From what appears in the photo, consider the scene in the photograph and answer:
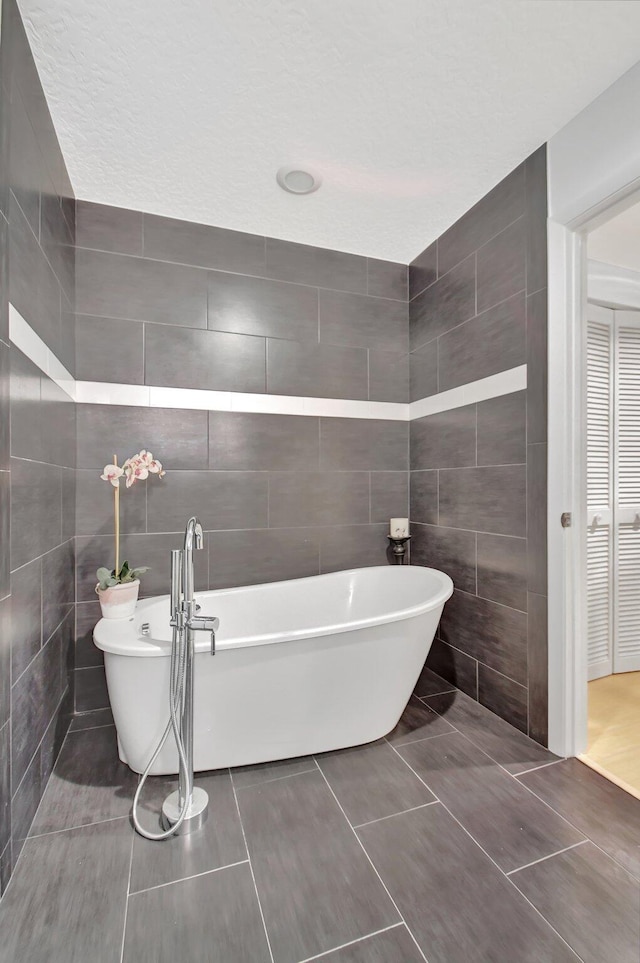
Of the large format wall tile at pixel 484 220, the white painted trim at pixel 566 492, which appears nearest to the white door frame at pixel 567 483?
the white painted trim at pixel 566 492

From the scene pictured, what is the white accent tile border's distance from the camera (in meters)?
1.95

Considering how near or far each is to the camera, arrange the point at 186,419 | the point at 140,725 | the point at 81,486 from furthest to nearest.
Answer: the point at 186,419, the point at 81,486, the point at 140,725

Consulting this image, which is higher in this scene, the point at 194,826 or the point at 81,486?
the point at 81,486

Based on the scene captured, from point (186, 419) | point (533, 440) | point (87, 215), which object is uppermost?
point (87, 215)

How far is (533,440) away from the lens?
6.16 feet

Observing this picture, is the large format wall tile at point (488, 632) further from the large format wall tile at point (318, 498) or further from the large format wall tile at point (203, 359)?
the large format wall tile at point (203, 359)

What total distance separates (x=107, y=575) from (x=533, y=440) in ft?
6.22

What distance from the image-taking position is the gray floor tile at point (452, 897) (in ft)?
3.45

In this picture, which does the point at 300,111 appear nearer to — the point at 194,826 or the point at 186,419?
the point at 186,419

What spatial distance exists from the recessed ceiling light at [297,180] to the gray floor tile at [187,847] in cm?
254

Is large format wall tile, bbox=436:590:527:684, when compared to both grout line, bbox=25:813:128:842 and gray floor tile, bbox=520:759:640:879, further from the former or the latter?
grout line, bbox=25:813:128:842

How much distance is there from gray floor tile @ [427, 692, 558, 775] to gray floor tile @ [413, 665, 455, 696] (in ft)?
0.17

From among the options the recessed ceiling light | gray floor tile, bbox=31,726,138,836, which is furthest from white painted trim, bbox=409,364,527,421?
gray floor tile, bbox=31,726,138,836

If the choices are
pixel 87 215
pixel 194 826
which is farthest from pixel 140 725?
pixel 87 215
